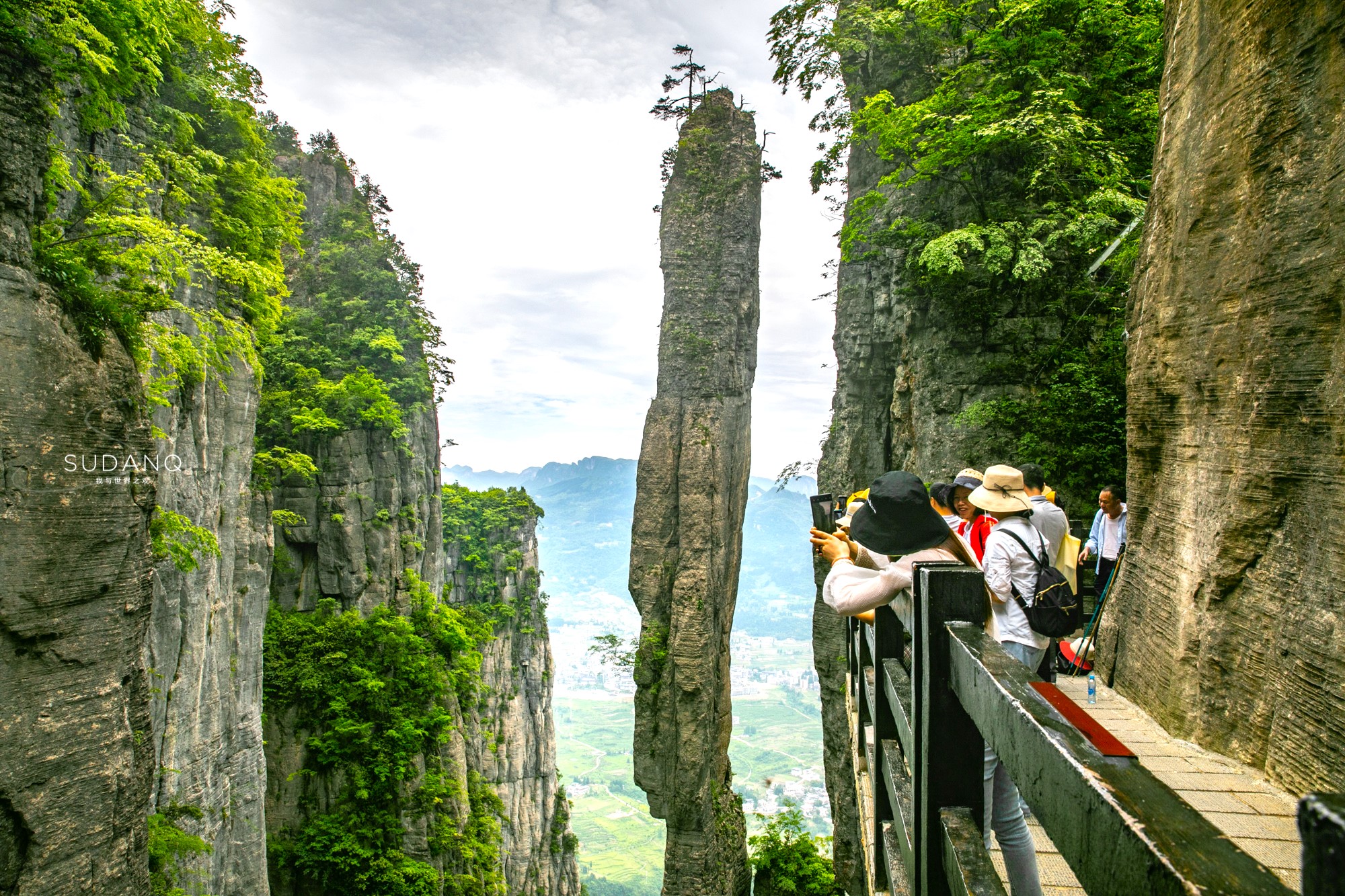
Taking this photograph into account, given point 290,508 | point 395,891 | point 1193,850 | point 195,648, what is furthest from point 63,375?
point 395,891

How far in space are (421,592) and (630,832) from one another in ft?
273

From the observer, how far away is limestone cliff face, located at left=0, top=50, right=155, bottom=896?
19.1 feet

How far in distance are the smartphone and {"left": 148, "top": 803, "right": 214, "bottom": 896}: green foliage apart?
29.8 feet

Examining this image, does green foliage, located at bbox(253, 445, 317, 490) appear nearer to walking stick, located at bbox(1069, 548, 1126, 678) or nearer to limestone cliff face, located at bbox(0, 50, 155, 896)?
limestone cliff face, located at bbox(0, 50, 155, 896)

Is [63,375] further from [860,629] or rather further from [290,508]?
[290,508]

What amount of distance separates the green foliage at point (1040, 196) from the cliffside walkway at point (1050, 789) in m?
5.90

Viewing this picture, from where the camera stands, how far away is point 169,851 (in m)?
8.77

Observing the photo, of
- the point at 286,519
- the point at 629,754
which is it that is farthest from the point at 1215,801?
the point at 629,754

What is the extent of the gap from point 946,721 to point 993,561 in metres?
1.76

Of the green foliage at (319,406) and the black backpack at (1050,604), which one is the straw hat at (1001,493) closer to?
the black backpack at (1050,604)

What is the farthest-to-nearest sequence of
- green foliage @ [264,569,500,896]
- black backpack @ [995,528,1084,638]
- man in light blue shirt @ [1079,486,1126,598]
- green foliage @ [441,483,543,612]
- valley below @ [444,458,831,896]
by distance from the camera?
valley below @ [444,458,831,896], green foliage @ [441,483,543,612], green foliage @ [264,569,500,896], man in light blue shirt @ [1079,486,1126,598], black backpack @ [995,528,1084,638]

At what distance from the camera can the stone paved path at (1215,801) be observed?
2.29 m

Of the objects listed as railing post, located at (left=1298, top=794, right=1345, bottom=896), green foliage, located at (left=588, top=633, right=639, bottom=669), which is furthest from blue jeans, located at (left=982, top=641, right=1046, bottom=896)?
green foliage, located at (left=588, top=633, right=639, bottom=669)

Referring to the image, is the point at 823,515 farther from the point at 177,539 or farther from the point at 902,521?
the point at 177,539
